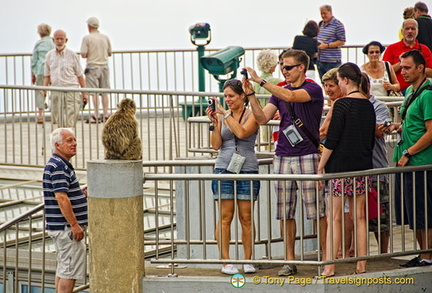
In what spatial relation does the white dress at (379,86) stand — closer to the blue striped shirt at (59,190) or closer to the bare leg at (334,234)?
the bare leg at (334,234)

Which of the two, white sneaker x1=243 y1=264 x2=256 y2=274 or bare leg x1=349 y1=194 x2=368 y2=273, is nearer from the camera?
bare leg x1=349 y1=194 x2=368 y2=273

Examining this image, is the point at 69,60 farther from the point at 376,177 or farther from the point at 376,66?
the point at 376,177

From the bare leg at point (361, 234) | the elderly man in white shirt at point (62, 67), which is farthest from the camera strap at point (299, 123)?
the elderly man in white shirt at point (62, 67)

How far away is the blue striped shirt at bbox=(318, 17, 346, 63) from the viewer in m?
16.3

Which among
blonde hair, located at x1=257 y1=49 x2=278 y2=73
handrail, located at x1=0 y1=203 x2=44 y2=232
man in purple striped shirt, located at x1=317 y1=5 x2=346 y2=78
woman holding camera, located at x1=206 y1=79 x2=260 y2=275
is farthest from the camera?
man in purple striped shirt, located at x1=317 y1=5 x2=346 y2=78

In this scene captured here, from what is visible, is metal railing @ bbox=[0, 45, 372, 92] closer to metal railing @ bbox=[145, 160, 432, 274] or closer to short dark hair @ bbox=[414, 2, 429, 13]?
short dark hair @ bbox=[414, 2, 429, 13]

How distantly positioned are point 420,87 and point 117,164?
2726 mm

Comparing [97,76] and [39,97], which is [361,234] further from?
[97,76]

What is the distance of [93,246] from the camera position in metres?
8.93

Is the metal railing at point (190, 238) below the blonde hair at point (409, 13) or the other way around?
below

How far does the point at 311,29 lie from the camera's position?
52.1 feet

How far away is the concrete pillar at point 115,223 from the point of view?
8.84m

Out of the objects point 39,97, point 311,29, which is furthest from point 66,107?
point 311,29

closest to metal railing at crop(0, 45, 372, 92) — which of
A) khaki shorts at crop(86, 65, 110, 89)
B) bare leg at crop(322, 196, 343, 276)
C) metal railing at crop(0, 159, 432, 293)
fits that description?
khaki shorts at crop(86, 65, 110, 89)
